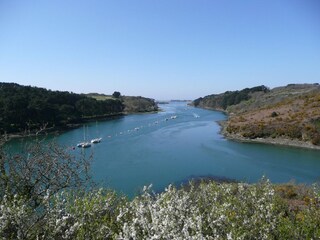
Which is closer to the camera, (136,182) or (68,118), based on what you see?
(136,182)

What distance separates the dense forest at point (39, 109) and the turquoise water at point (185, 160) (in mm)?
9238

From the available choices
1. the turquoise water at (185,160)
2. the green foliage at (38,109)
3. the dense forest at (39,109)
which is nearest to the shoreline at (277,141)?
the turquoise water at (185,160)

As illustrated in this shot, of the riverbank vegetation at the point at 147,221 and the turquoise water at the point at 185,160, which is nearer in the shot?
the riverbank vegetation at the point at 147,221

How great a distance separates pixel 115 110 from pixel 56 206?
382 ft

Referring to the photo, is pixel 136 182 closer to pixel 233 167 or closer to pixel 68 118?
pixel 233 167

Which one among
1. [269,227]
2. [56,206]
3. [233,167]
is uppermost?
[56,206]

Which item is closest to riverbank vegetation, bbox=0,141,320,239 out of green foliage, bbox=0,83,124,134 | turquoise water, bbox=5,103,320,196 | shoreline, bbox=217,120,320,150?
turquoise water, bbox=5,103,320,196

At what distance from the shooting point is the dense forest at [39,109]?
69.0m

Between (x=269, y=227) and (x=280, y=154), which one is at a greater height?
(x=269, y=227)

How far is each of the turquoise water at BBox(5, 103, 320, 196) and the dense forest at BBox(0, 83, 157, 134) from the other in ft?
30.3

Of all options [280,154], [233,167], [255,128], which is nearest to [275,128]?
[255,128]

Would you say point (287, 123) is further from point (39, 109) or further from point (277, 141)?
point (39, 109)

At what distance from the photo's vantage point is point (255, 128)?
68375 millimetres

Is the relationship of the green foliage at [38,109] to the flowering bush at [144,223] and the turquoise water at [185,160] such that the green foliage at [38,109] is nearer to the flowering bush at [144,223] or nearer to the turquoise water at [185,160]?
the turquoise water at [185,160]
